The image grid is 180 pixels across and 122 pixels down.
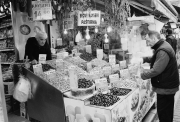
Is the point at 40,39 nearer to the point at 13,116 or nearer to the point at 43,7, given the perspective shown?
the point at 43,7

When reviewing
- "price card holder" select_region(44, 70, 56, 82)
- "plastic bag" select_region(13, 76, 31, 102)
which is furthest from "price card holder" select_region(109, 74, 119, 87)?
"plastic bag" select_region(13, 76, 31, 102)

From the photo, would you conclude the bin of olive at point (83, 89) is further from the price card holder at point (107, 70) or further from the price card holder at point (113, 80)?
the price card holder at point (107, 70)

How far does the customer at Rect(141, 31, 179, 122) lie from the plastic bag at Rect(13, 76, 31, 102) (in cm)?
203

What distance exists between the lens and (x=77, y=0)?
3447 mm

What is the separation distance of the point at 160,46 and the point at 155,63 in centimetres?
32

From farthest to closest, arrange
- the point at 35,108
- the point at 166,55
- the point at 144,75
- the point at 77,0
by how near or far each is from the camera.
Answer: the point at 77,0 → the point at 144,75 → the point at 166,55 → the point at 35,108

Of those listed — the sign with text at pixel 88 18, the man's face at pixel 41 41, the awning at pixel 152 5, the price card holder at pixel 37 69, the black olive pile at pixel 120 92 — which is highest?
the awning at pixel 152 5

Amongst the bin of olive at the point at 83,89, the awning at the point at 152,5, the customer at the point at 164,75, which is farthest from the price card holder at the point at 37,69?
the awning at the point at 152,5

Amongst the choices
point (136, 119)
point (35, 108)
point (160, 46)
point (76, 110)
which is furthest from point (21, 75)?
point (160, 46)

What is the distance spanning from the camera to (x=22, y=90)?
8.18 ft

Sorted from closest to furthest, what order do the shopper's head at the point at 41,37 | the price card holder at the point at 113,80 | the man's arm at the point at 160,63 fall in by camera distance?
the man's arm at the point at 160,63, the price card holder at the point at 113,80, the shopper's head at the point at 41,37

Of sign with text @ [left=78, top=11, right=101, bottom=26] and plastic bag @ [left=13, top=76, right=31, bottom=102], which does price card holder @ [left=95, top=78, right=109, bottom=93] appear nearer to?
plastic bag @ [left=13, top=76, right=31, bottom=102]

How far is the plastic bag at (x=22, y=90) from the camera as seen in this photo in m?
2.49

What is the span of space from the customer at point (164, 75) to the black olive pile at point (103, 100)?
1.01m
